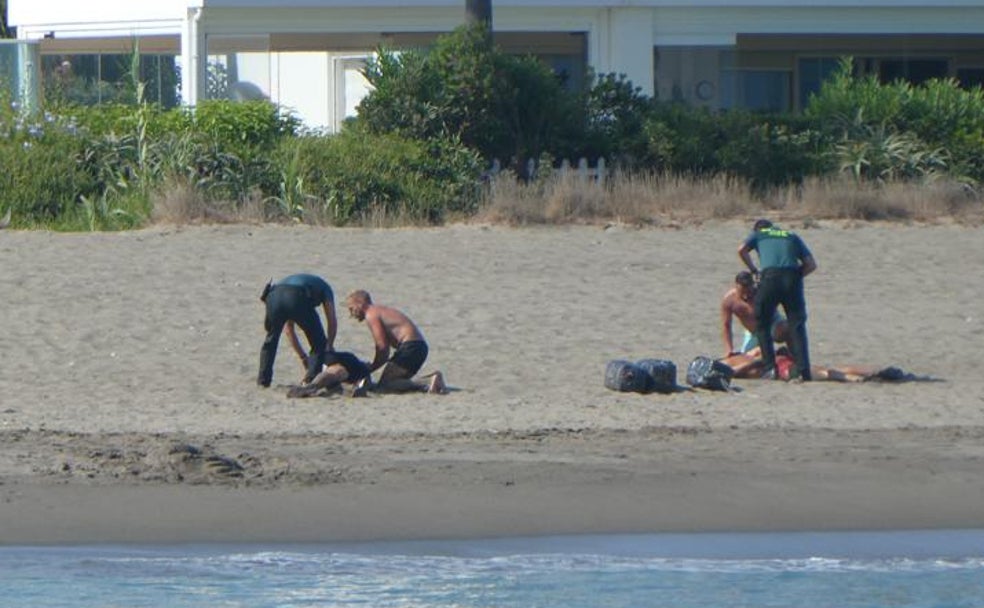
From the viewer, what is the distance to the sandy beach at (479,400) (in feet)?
37.0

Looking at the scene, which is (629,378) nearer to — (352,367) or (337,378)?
(352,367)

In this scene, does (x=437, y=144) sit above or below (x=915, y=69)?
below

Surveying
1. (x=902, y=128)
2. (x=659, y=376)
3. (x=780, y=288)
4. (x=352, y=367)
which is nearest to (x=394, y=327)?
(x=352, y=367)

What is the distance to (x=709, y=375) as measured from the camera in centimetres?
1430

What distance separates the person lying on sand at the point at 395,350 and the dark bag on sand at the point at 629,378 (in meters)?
1.33

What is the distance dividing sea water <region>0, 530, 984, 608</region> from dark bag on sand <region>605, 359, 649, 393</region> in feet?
11.3

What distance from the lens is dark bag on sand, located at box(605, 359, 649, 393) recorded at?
46.4ft

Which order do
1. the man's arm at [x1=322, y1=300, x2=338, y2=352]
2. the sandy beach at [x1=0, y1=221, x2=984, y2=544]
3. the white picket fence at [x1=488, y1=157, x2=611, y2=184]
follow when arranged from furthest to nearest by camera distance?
the white picket fence at [x1=488, y1=157, x2=611, y2=184] → the man's arm at [x1=322, y1=300, x2=338, y2=352] → the sandy beach at [x1=0, y1=221, x2=984, y2=544]

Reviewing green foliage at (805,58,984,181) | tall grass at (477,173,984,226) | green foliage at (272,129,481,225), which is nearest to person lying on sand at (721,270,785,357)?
tall grass at (477,173,984,226)

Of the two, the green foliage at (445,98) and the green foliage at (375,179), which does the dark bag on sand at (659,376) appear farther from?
the green foliage at (445,98)

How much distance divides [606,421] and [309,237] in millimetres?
6967

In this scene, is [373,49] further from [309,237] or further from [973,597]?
[973,597]

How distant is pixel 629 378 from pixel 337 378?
222cm

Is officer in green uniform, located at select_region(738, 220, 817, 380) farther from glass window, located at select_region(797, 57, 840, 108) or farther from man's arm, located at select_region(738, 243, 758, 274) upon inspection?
glass window, located at select_region(797, 57, 840, 108)
